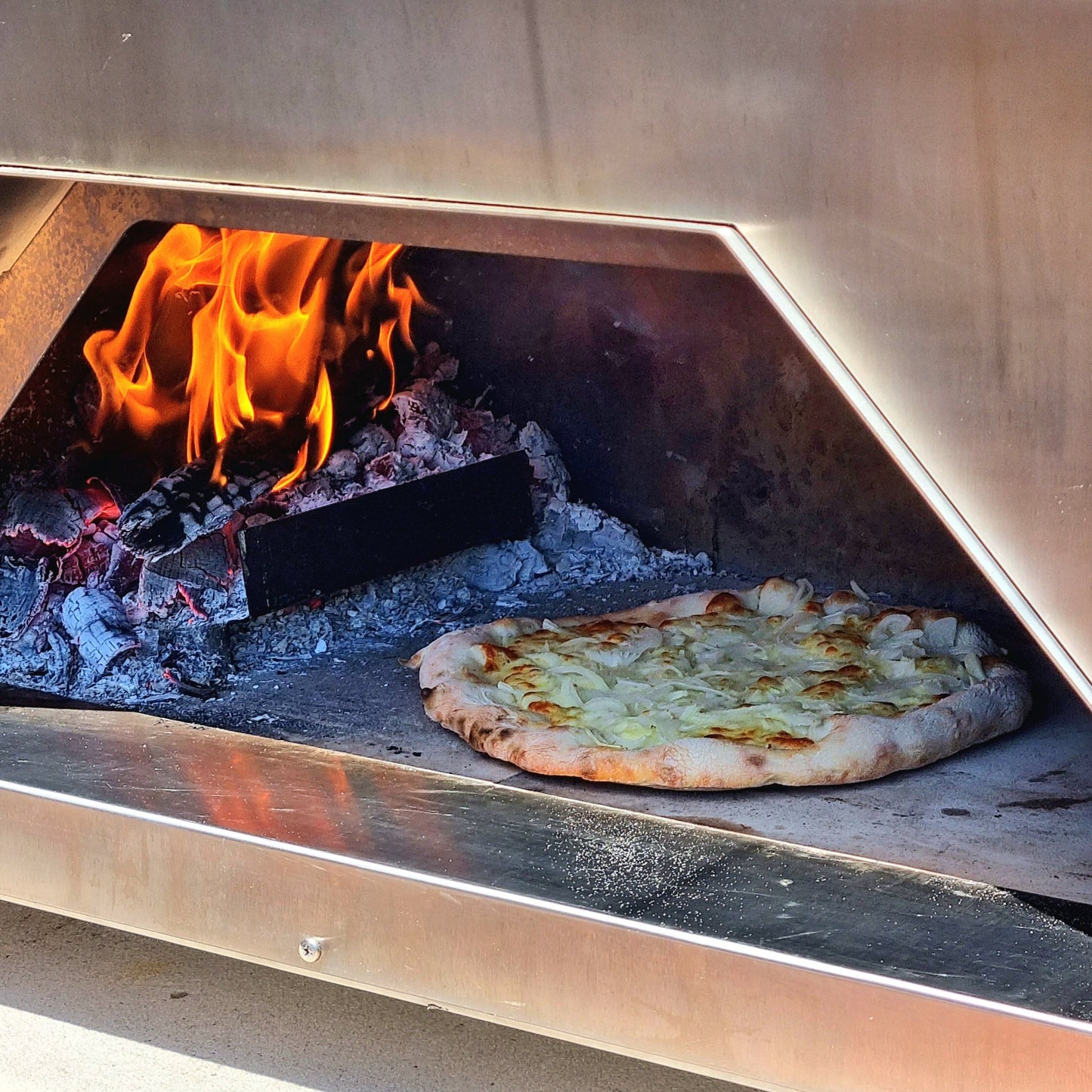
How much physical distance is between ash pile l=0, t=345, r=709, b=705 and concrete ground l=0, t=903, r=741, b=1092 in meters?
0.45

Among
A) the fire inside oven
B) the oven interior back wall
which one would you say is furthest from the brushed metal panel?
the oven interior back wall

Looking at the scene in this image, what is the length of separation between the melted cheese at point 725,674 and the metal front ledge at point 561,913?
0.36 m

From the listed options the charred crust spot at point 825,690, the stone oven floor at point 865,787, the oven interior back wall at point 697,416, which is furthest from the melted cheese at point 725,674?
the oven interior back wall at point 697,416

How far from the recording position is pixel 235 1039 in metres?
2.15

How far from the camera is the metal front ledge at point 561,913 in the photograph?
1.55 meters

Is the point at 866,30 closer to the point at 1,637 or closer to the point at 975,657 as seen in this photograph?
the point at 975,657

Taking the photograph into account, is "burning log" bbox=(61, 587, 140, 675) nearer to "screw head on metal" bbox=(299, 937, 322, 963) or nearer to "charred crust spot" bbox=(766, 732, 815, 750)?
"screw head on metal" bbox=(299, 937, 322, 963)

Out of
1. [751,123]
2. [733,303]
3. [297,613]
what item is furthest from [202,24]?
[733,303]

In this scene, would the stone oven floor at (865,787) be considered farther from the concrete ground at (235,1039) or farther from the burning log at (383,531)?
the concrete ground at (235,1039)

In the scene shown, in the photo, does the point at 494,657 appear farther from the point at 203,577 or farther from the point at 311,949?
the point at 311,949

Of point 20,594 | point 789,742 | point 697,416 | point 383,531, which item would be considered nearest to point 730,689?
point 789,742

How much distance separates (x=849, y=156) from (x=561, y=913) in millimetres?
870

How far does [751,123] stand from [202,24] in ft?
2.29

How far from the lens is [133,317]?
9.33 ft
